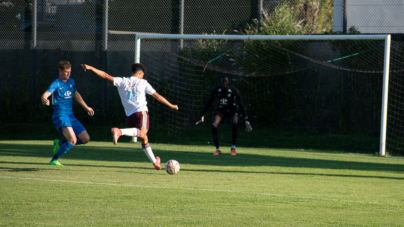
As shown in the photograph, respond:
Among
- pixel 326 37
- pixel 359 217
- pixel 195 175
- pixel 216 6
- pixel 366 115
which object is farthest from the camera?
pixel 216 6

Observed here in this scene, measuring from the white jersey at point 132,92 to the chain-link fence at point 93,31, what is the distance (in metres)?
9.11

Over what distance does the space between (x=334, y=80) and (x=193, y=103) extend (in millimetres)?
4801

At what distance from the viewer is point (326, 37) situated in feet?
44.8

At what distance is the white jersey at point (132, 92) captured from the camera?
334 inches

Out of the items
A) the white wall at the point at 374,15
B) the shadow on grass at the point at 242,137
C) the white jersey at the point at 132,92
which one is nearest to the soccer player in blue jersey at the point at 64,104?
the white jersey at the point at 132,92

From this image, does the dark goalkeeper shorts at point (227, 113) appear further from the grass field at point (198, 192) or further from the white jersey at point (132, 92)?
the white jersey at point (132, 92)

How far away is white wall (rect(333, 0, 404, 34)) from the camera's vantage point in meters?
16.8

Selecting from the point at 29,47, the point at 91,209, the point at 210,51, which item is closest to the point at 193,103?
the point at 210,51

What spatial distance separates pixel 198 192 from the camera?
6.58 meters

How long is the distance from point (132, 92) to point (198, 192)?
262 cm

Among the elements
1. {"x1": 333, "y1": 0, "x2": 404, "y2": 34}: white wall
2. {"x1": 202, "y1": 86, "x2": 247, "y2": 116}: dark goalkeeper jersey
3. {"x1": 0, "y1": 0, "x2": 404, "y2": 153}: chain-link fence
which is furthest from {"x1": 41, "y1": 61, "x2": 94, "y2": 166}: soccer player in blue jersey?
{"x1": 333, "y1": 0, "x2": 404, "y2": 34}: white wall

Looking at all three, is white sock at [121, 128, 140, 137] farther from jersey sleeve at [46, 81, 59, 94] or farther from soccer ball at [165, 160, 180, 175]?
jersey sleeve at [46, 81, 59, 94]

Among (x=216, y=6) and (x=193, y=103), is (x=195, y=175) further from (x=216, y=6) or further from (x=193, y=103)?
(x=216, y=6)

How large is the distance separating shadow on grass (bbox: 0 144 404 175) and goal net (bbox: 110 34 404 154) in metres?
4.11
